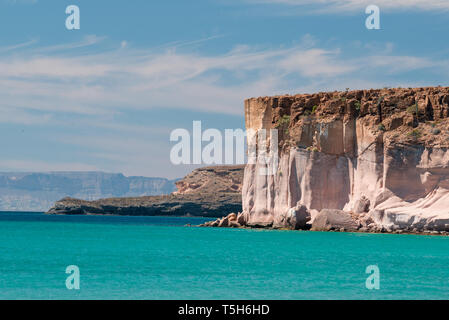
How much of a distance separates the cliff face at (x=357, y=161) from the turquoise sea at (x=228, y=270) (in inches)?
482

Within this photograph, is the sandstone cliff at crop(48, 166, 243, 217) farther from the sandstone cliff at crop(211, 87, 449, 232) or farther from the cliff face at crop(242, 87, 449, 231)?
the sandstone cliff at crop(211, 87, 449, 232)

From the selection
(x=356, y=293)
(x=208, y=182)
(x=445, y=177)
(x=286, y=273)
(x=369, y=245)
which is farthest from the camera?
(x=208, y=182)

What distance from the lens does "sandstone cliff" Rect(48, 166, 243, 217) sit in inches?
5595

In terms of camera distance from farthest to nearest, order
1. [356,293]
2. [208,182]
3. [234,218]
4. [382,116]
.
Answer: [208,182] < [234,218] < [382,116] < [356,293]

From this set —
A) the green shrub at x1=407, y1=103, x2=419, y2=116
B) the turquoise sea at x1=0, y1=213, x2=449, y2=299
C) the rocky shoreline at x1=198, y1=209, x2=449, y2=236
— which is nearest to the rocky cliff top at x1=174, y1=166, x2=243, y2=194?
the rocky shoreline at x1=198, y1=209, x2=449, y2=236

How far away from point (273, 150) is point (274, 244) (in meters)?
23.1

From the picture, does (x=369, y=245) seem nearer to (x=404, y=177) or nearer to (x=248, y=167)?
(x=404, y=177)

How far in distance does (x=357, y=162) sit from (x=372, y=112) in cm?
446

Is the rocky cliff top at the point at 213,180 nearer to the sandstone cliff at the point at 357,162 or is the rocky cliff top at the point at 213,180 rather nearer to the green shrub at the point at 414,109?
the sandstone cliff at the point at 357,162

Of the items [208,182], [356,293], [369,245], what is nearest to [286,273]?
[356,293]

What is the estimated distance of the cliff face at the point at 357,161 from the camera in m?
55.1

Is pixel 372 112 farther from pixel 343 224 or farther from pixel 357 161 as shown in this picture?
pixel 343 224

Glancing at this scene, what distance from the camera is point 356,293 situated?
71.1ft

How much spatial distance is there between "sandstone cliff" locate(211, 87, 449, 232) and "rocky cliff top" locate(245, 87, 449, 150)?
8 centimetres
